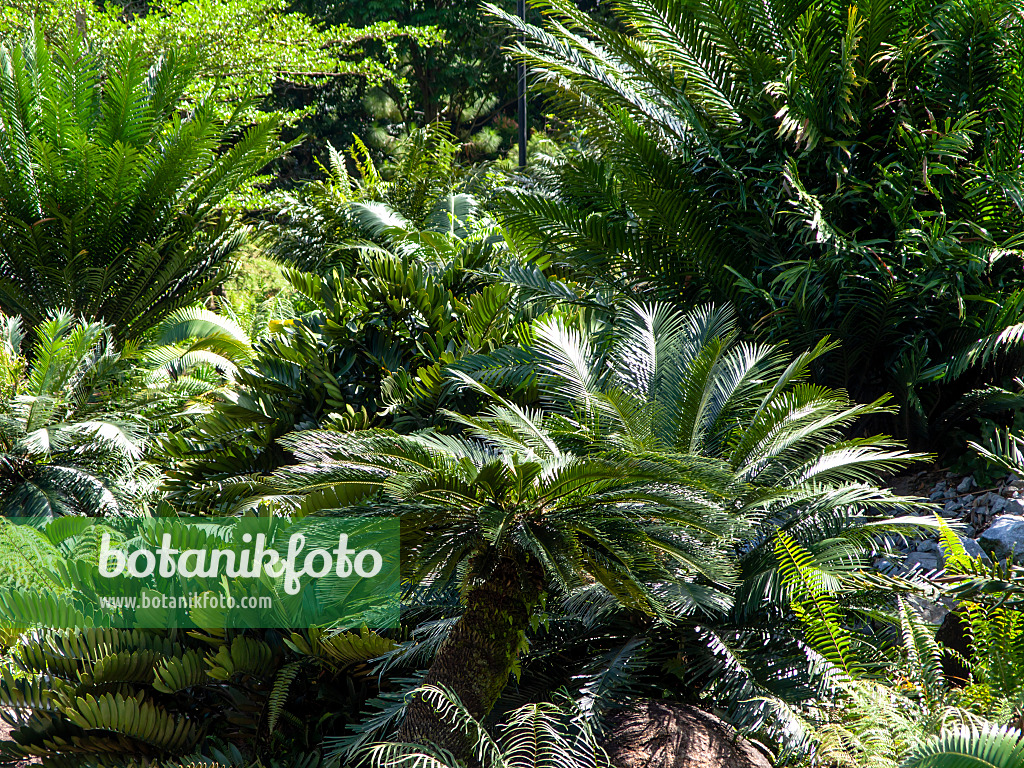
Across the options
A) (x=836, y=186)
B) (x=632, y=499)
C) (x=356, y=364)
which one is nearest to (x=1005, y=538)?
(x=836, y=186)

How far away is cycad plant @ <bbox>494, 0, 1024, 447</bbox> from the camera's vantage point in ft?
15.6

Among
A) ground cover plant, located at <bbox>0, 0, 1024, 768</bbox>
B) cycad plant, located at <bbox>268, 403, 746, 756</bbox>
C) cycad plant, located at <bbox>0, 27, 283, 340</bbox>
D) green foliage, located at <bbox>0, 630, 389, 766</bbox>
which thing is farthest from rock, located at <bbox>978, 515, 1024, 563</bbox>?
cycad plant, located at <bbox>0, 27, 283, 340</bbox>

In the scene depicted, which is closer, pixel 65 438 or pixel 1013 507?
pixel 1013 507

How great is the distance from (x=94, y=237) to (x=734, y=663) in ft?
21.0

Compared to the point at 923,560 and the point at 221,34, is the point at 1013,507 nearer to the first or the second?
the point at 923,560

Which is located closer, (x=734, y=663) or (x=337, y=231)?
(x=734, y=663)

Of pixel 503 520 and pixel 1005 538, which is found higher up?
pixel 1005 538

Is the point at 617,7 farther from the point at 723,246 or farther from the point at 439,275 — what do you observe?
the point at 439,275

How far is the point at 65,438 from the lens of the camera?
16.9ft

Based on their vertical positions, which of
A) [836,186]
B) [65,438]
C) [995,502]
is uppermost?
[836,186]

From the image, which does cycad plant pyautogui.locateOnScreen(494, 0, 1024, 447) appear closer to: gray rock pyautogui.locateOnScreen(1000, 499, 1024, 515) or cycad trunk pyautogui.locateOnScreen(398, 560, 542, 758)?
gray rock pyautogui.locateOnScreen(1000, 499, 1024, 515)

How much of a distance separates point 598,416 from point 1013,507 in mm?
2577

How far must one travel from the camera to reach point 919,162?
474 cm

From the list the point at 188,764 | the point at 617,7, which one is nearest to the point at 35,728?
the point at 188,764
